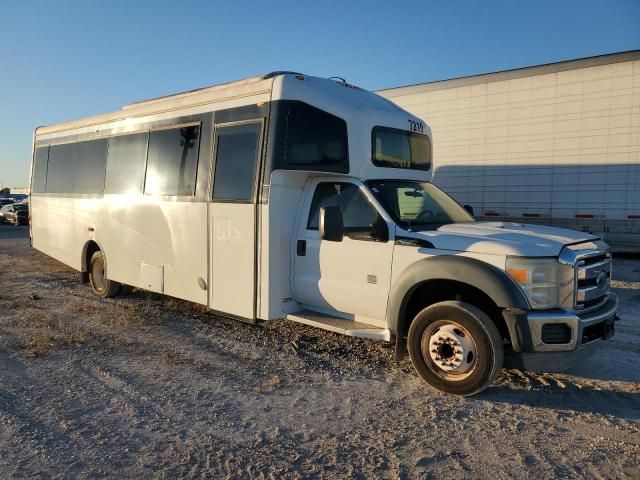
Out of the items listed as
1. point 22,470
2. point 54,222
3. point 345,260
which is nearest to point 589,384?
point 345,260

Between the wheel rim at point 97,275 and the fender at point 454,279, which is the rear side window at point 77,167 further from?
the fender at point 454,279

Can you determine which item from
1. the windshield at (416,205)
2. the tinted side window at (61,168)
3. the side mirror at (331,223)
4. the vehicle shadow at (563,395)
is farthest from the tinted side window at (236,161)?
the tinted side window at (61,168)

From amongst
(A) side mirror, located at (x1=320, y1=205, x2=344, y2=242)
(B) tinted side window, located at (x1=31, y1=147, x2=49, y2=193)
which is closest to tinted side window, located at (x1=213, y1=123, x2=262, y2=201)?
(A) side mirror, located at (x1=320, y1=205, x2=344, y2=242)

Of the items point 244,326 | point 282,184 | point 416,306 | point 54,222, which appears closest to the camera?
point 416,306

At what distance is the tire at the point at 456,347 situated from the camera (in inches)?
177

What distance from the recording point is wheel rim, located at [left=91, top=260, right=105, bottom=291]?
29.8ft

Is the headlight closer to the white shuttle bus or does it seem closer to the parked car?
the white shuttle bus

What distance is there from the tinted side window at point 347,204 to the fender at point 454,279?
29.8 inches

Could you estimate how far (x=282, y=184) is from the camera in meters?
5.91

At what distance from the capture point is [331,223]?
5102 mm

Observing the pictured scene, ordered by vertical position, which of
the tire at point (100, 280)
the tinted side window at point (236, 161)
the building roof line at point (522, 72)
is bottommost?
the tire at point (100, 280)

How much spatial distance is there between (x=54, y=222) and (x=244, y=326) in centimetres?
577

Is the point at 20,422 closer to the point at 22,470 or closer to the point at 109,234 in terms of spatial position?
the point at 22,470

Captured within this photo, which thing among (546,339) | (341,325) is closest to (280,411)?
(341,325)
